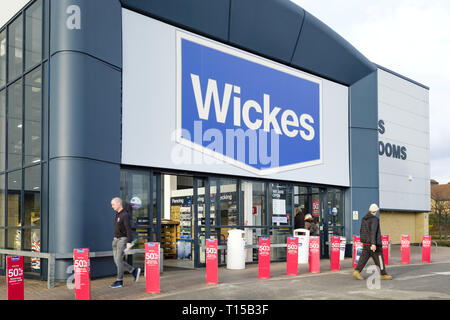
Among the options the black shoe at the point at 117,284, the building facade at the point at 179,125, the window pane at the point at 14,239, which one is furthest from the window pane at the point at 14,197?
the black shoe at the point at 117,284

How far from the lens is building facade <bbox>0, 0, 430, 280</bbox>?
11.5 m

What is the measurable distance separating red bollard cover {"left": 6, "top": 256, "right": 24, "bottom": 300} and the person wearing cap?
11305mm

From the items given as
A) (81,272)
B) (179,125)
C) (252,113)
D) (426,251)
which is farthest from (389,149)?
(81,272)

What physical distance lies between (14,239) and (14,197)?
1.13 metres

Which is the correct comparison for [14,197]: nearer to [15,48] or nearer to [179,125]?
[15,48]

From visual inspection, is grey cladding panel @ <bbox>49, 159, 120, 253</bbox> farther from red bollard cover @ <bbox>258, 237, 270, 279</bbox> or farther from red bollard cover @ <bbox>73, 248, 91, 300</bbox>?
red bollard cover @ <bbox>258, 237, 270, 279</bbox>

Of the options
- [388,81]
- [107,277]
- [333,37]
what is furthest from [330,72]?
[107,277]

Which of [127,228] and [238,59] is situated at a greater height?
[238,59]

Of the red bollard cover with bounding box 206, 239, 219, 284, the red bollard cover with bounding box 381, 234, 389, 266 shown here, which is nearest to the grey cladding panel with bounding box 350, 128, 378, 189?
the red bollard cover with bounding box 381, 234, 389, 266

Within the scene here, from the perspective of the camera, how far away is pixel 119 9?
12.6 meters

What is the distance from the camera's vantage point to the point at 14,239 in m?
13.2

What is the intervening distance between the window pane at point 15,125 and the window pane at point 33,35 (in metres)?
0.95

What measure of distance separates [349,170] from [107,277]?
11.7 m
